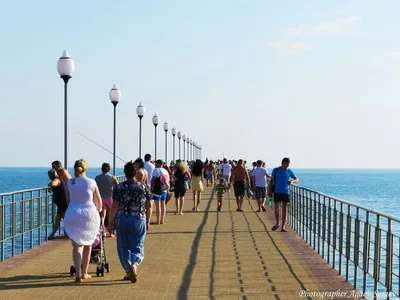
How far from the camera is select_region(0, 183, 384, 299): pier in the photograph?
7.94 m

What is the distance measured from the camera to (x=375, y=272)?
7551 mm

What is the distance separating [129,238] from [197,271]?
1.20 metres

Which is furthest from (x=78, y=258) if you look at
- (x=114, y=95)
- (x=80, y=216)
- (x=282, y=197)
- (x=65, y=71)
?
(x=114, y=95)

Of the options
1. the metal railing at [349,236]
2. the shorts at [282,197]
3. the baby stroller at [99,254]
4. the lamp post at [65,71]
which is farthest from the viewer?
the shorts at [282,197]

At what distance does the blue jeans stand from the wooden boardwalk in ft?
1.11

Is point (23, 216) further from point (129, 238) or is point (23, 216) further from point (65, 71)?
point (129, 238)

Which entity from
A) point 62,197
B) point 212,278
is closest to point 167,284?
point 212,278

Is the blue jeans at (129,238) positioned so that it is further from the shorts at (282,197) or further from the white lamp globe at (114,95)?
the white lamp globe at (114,95)

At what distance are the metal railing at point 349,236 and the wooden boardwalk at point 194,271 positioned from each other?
0.29 meters

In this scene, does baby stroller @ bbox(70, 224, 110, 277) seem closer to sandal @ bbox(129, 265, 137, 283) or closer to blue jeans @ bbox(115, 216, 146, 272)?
blue jeans @ bbox(115, 216, 146, 272)

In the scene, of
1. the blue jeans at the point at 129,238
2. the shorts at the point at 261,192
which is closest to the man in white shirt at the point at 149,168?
the shorts at the point at 261,192

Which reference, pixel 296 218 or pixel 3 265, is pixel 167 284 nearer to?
pixel 3 265

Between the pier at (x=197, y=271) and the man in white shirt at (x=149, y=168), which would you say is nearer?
the pier at (x=197, y=271)

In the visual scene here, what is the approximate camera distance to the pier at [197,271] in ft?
26.1
